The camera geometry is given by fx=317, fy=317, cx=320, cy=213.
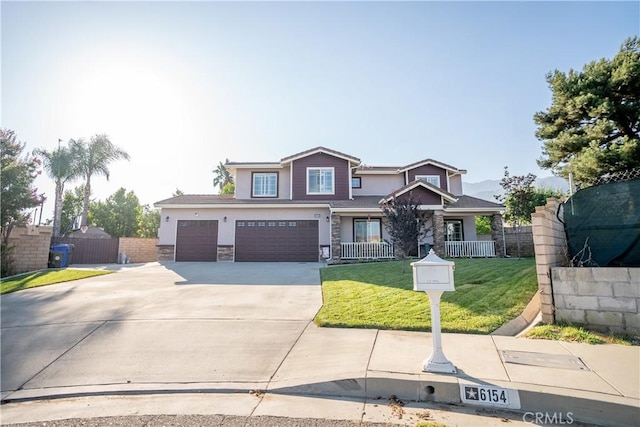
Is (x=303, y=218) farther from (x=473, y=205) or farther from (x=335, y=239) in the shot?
(x=473, y=205)

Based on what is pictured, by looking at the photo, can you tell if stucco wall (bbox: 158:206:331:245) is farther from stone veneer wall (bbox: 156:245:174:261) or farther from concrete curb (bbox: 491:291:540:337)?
concrete curb (bbox: 491:291:540:337)

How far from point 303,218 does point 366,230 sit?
3.63 metres

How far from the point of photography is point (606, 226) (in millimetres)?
5574

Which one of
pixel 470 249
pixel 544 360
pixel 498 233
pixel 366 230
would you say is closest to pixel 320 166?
pixel 366 230

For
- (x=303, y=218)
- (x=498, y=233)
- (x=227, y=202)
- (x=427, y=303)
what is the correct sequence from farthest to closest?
(x=227, y=202) < (x=303, y=218) < (x=498, y=233) < (x=427, y=303)

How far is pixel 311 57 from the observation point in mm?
9828

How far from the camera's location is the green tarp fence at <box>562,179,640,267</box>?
17.3 feet

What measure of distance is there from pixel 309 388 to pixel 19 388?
12.1 ft

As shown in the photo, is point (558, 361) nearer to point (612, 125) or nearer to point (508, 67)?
point (508, 67)

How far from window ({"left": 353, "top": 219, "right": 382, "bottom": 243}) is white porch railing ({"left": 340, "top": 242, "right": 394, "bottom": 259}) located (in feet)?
2.63

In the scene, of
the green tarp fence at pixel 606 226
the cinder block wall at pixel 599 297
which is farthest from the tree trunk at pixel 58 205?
the green tarp fence at pixel 606 226

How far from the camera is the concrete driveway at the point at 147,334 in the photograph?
4.17m

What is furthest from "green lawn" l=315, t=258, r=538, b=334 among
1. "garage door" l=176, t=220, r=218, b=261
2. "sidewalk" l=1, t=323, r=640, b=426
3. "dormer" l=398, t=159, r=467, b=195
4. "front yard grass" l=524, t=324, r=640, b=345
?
"dormer" l=398, t=159, r=467, b=195

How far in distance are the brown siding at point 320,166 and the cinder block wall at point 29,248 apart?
11.8 metres
